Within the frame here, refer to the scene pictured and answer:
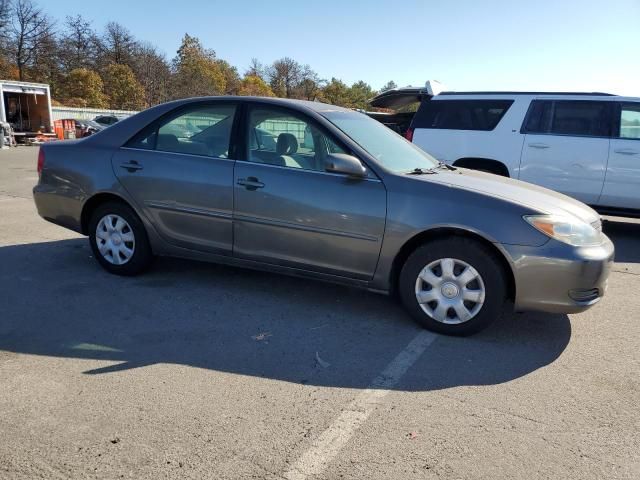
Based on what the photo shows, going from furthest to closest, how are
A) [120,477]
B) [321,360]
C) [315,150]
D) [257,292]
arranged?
[257,292], [315,150], [321,360], [120,477]

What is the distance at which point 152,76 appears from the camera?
59594mm

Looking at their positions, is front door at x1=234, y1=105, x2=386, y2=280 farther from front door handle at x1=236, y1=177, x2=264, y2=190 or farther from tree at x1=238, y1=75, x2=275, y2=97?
tree at x1=238, y1=75, x2=275, y2=97

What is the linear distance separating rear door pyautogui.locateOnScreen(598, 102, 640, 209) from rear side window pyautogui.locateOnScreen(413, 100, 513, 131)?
149 cm

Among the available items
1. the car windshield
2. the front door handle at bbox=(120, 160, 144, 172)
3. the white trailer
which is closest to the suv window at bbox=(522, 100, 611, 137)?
the car windshield

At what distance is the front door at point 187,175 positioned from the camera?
446 centimetres

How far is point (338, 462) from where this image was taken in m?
2.44

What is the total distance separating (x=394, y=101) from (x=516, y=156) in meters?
3.18

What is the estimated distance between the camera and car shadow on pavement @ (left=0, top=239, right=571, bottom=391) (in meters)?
3.36

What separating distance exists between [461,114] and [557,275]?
504cm

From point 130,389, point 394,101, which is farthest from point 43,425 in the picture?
point 394,101

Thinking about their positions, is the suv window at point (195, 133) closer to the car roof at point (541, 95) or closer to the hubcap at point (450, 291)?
the hubcap at point (450, 291)

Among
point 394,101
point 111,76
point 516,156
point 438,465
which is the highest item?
point 111,76

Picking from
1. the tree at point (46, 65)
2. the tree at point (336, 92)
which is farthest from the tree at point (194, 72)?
the tree at point (336, 92)

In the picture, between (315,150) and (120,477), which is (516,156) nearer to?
(315,150)
